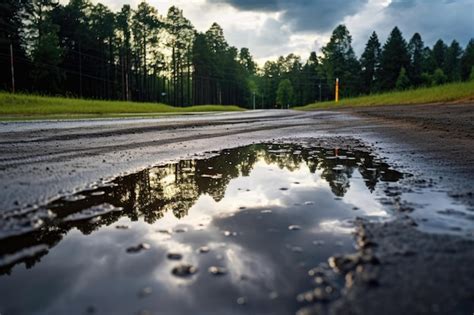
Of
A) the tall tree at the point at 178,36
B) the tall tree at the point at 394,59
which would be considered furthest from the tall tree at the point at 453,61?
the tall tree at the point at 178,36

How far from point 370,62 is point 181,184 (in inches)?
2936

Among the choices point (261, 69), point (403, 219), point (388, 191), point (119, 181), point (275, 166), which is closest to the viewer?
point (403, 219)

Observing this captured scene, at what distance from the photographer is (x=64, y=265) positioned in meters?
1.33

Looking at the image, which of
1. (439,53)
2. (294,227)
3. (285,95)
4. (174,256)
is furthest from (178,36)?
(174,256)

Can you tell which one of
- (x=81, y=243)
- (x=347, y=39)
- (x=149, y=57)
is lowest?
(x=81, y=243)

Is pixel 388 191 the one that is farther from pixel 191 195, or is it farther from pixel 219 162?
pixel 219 162

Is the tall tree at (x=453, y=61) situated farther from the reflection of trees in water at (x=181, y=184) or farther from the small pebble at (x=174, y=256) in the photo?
the small pebble at (x=174, y=256)

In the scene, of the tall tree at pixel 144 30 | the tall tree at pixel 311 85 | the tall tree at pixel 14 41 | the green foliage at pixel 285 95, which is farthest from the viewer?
the green foliage at pixel 285 95

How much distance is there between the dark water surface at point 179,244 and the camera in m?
1.08

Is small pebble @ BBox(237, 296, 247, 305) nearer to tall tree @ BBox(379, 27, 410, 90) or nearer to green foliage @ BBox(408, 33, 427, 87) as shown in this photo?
tall tree @ BBox(379, 27, 410, 90)

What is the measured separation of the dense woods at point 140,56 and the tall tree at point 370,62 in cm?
4

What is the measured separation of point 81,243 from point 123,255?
28 centimetres

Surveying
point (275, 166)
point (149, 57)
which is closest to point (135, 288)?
point (275, 166)

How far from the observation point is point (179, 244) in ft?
5.06
